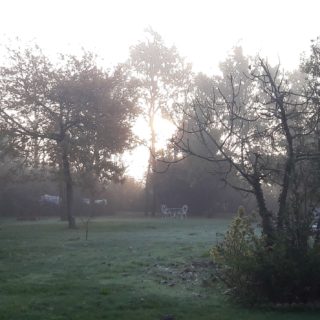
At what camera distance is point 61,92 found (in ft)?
117

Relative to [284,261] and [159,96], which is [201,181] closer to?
[159,96]

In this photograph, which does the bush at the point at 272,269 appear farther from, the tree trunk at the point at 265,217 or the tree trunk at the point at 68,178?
the tree trunk at the point at 68,178

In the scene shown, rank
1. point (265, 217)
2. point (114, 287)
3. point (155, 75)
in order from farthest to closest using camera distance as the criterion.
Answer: point (155, 75), point (114, 287), point (265, 217)

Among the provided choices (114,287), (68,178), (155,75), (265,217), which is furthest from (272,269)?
(155,75)

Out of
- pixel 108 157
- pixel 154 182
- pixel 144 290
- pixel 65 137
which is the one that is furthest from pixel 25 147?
pixel 144 290

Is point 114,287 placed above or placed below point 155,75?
below

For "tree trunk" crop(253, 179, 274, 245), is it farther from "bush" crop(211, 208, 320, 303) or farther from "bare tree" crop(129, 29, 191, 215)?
"bare tree" crop(129, 29, 191, 215)

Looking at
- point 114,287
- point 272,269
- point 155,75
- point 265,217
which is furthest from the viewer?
point 155,75

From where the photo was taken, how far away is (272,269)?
933 centimetres

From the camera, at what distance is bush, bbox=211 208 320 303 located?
30.7 feet

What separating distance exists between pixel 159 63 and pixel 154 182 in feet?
42.5

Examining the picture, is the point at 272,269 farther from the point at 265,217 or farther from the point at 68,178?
the point at 68,178

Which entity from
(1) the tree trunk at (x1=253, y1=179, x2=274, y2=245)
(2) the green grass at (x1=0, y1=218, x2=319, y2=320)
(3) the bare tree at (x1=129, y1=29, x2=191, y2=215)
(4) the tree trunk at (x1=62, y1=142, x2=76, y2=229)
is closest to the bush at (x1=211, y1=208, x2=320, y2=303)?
(1) the tree trunk at (x1=253, y1=179, x2=274, y2=245)

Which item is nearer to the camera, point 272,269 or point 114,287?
point 272,269
